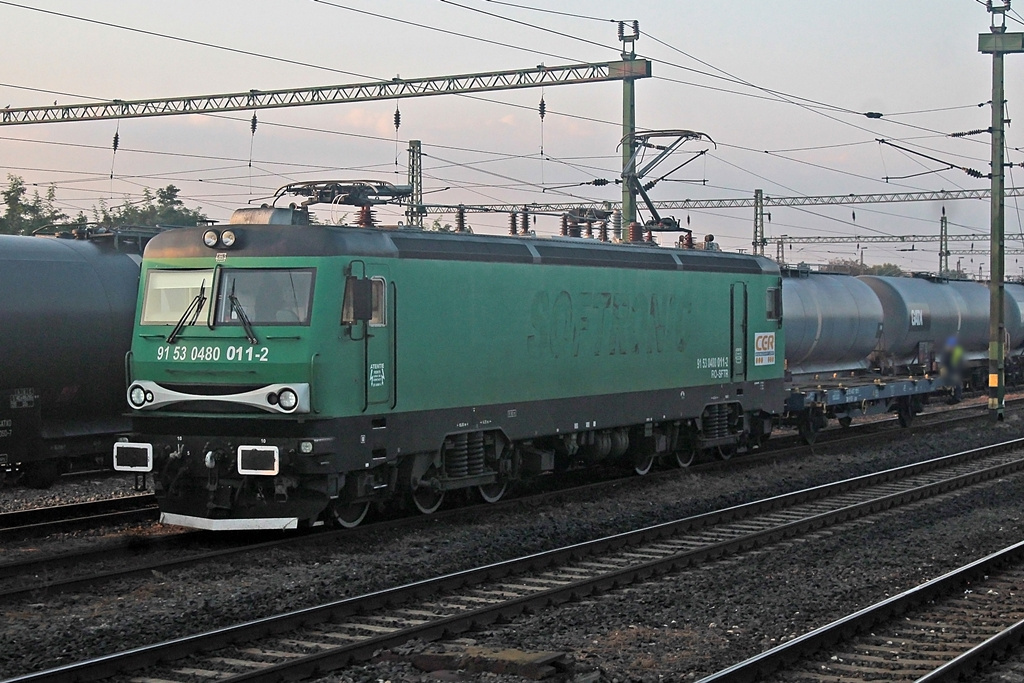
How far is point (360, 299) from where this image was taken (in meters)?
12.8

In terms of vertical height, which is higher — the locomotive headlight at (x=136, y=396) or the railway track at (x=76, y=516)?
the locomotive headlight at (x=136, y=396)

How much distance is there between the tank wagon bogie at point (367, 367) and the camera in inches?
492

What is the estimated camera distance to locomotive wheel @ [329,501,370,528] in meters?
13.3

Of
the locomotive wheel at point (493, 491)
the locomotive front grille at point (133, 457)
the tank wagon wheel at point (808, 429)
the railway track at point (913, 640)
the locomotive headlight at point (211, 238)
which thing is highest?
the locomotive headlight at point (211, 238)

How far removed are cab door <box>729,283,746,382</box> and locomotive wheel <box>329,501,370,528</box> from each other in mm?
8328

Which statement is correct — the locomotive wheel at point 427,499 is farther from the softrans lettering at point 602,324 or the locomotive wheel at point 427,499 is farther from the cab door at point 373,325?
the softrans lettering at point 602,324

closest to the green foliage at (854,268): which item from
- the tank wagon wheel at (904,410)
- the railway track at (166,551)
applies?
the tank wagon wheel at (904,410)

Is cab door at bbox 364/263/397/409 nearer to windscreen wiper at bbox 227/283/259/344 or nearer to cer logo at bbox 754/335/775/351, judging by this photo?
windscreen wiper at bbox 227/283/259/344

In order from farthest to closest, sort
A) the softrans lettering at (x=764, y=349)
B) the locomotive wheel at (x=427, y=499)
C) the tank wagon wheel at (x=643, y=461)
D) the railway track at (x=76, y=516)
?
the softrans lettering at (x=764, y=349) < the tank wagon wheel at (x=643, y=461) < the locomotive wheel at (x=427, y=499) < the railway track at (x=76, y=516)

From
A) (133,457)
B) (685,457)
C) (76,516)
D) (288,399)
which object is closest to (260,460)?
(288,399)

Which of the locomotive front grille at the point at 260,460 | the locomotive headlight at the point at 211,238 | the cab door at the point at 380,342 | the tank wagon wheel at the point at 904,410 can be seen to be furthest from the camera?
the tank wagon wheel at the point at 904,410

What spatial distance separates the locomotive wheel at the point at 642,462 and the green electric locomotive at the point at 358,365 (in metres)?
1.31

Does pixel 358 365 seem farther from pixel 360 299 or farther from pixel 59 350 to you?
pixel 59 350

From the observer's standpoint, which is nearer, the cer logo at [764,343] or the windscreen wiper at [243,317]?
the windscreen wiper at [243,317]
